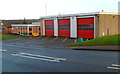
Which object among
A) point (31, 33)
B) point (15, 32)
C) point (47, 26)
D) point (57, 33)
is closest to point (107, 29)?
point (57, 33)

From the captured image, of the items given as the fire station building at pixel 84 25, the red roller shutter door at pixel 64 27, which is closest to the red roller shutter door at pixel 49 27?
the fire station building at pixel 84 25

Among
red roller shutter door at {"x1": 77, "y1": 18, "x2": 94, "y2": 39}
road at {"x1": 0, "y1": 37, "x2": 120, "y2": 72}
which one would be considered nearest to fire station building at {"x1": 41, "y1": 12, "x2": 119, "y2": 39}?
red roller shutter door at {"x1": 77, "y1": 18, "x2": 94, "y2": 39}

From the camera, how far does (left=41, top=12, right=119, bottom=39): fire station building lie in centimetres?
3003

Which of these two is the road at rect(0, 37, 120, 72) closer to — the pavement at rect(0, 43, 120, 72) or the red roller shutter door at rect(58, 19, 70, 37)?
the pavement at rect(0, 43, 120, 72)

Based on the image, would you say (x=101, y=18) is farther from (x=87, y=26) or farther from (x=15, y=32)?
(x=15, y=32)

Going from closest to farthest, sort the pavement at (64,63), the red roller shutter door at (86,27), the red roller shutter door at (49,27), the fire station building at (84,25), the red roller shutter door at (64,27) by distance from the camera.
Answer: the pavement at (64,63) < the fire station building at (84,25) < the red roller shutter door at (86,27) < the red roller shutter door at (64,27) < the red roller shutter door at (49,27)

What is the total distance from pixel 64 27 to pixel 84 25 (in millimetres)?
5697

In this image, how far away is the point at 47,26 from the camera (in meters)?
40.9

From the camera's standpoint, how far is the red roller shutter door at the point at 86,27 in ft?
102

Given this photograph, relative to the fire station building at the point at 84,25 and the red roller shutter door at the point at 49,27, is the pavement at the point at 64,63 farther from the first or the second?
the red roller shutter door at the point at 49,27

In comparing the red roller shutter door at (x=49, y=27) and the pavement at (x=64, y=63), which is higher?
the red roller shutter door at (x=49, y=27)

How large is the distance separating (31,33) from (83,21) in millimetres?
18882

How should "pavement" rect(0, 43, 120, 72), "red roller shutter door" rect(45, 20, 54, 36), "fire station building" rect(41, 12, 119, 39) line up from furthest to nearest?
"red roller shutter door" rect(45, 20, 54, 36), "fire station building" rect(41, 12, 119, 39), "pavement" rect(0, 43, 120, 72)

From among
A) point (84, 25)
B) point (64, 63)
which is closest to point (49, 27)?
point (84, 25)
